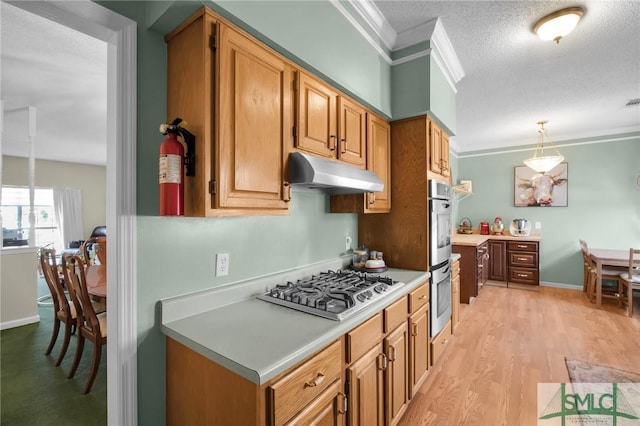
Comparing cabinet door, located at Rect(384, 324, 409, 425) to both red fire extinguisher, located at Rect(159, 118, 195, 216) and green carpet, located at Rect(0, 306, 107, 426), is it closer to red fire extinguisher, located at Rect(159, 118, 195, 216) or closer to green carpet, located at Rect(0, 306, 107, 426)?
red fire extinguisher, located at Rect(159, 118, 195, 216)

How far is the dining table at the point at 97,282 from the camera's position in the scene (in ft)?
7.54

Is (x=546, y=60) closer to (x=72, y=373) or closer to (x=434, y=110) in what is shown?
(x=434, y=110)

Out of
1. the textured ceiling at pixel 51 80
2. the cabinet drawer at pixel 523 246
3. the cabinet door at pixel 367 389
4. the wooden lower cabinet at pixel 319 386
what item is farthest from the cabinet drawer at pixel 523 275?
the textured ceiling at pixel 51 80

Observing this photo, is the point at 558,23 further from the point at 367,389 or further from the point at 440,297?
the point at 367,389

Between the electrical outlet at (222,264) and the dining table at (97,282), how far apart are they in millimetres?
1385

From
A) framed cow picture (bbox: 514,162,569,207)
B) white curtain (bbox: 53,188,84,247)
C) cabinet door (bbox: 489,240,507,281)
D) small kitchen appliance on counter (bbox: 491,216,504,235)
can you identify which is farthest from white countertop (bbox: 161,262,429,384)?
white curtain (bbox: 53,188,84,247)

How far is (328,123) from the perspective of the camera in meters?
1.75

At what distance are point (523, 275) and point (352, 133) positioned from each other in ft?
16.3

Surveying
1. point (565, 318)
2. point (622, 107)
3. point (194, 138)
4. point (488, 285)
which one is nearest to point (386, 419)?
point (194, 138)

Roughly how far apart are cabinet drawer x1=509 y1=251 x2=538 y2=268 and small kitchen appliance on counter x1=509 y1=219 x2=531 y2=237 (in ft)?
1.30

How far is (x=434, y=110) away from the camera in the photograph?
2316 millimetres

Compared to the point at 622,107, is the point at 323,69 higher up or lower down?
lower down

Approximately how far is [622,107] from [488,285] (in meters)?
3.24

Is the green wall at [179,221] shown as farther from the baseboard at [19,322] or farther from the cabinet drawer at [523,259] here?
the cabinet drawer at [523,259]
